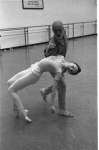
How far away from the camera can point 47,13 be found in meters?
9.92

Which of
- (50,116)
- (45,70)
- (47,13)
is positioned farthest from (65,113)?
(47,13)

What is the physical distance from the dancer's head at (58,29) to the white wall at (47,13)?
6235mm

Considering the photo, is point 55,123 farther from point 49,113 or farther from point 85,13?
point 85,13

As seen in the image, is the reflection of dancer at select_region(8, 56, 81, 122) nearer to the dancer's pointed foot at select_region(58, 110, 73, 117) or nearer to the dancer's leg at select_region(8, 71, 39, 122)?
the dancer's leg at select_region(8, 71, 39, 122)

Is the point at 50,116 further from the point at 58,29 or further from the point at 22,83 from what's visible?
the point at 58,29

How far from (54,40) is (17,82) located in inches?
25.9

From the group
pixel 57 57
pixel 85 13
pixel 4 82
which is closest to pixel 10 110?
pixel 57 57

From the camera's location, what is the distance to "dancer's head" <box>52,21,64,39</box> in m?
2.08

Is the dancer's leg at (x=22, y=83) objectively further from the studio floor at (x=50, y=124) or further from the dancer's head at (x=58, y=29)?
the dancer's head at (x=58, y=29)

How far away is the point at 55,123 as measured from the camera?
2.34 meters

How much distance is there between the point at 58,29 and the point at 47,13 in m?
8.25

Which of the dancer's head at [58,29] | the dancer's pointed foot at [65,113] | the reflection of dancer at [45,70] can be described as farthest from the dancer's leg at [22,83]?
the dancer's head at [58,29]

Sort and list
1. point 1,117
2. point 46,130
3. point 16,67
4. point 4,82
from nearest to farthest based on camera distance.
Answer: point 46,130 → point 1,117 → point 4,82 → point 16,67

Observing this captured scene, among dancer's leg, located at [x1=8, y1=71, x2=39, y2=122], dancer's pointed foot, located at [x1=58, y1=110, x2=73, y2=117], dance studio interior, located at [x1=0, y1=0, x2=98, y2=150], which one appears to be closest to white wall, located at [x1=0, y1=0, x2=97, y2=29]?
dance studio interior, located at [x1=0, y1=0, x2=98, y2=150]
